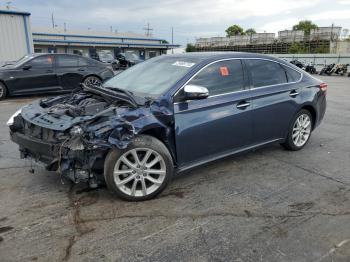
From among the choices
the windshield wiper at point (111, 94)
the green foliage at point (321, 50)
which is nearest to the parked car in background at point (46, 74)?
the windshield wiper at point (111, 94)

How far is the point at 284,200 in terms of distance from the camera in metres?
3.84

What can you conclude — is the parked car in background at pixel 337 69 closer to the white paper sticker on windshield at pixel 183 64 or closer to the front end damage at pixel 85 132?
the white paper sticker on windshield at pixel 183 64

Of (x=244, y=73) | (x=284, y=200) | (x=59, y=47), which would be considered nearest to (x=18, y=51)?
(x=244, y=73)

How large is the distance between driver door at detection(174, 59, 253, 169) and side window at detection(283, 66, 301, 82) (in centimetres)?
103

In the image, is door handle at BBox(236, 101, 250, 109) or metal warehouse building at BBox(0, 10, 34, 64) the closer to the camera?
door handle at BBox(236, 101, 250, 109)

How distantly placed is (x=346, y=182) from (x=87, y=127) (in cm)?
325

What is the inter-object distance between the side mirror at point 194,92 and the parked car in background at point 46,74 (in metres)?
7.59

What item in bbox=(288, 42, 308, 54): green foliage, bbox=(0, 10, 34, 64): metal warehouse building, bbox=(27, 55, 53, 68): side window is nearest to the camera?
bbox=(27, 55, 53, 68): side window

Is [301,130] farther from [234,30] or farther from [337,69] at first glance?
[234,30]

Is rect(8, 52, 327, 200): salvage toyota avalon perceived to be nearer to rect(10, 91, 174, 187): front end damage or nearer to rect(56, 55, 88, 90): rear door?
rect(10, 91, 174, 187): front end damage

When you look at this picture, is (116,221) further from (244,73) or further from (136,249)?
(244,73)

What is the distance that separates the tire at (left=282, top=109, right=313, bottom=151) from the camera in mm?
5395

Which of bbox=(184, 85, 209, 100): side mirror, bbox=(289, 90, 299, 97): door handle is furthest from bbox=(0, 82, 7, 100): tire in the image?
bbox=(289, 90, 299, 97): door handle

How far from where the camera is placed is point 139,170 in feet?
12.1
